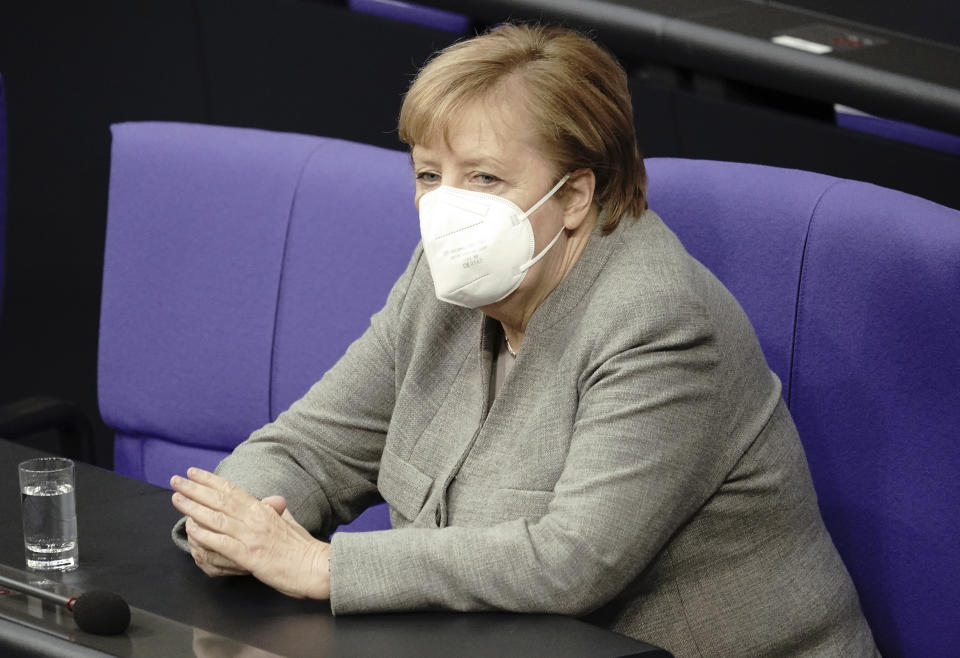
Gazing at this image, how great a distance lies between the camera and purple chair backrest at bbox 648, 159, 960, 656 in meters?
1.78

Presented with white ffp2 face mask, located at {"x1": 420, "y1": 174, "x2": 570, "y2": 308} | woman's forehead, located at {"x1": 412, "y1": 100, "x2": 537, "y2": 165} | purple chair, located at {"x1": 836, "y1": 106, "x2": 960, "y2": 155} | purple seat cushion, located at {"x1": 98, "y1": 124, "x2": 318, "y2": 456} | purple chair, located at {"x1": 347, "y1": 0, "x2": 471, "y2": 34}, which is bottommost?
purple seat cushion, located at {"x1": 98, "y1": 124, "x2": 318, "y2": 456}

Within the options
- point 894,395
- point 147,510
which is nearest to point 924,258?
point 894,395

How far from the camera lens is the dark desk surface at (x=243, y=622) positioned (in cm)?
136

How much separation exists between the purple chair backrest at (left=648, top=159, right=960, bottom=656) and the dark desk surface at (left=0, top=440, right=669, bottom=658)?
23.2 inches

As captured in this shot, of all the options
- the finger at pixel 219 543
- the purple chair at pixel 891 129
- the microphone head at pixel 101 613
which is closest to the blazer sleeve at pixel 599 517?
the finger at pixel 219 543

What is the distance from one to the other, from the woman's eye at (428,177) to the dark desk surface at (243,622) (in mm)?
500

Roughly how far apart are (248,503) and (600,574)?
40cm

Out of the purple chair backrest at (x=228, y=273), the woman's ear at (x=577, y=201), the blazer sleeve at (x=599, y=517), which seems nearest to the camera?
the blazer sleeve at (x=599, y=517)

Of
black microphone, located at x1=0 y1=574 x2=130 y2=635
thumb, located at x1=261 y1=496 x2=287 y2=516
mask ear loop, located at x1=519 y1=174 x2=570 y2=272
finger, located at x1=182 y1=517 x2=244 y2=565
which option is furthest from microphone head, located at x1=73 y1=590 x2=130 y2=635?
mask ear loop, located at x1=519 y1=174 x2=570 y2=272

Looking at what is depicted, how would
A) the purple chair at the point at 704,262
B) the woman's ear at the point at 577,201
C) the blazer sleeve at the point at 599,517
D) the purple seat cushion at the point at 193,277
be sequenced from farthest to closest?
the purple seat cushion at the point at 193,277 → the purple chair at the point at 704,262 → the woman's ear at the point at 577,201 → the blazer sleeve at the point at 599,517

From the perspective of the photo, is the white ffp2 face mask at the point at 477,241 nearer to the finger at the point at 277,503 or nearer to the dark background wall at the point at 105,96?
the finger at the point at 277,503

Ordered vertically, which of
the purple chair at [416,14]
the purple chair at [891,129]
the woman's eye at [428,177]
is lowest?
the purple chair at [891,129]

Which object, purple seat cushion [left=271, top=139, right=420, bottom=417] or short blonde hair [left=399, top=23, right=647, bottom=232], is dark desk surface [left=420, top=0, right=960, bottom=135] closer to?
purple seat cushion [left=271, top=139, right=420, bottom=417]

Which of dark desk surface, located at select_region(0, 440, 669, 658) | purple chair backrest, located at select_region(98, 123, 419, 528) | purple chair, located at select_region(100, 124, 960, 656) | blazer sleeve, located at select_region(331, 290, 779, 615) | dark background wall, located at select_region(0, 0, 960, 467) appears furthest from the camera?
dark background wall, located at select_region(0, 0, 960, 467)
